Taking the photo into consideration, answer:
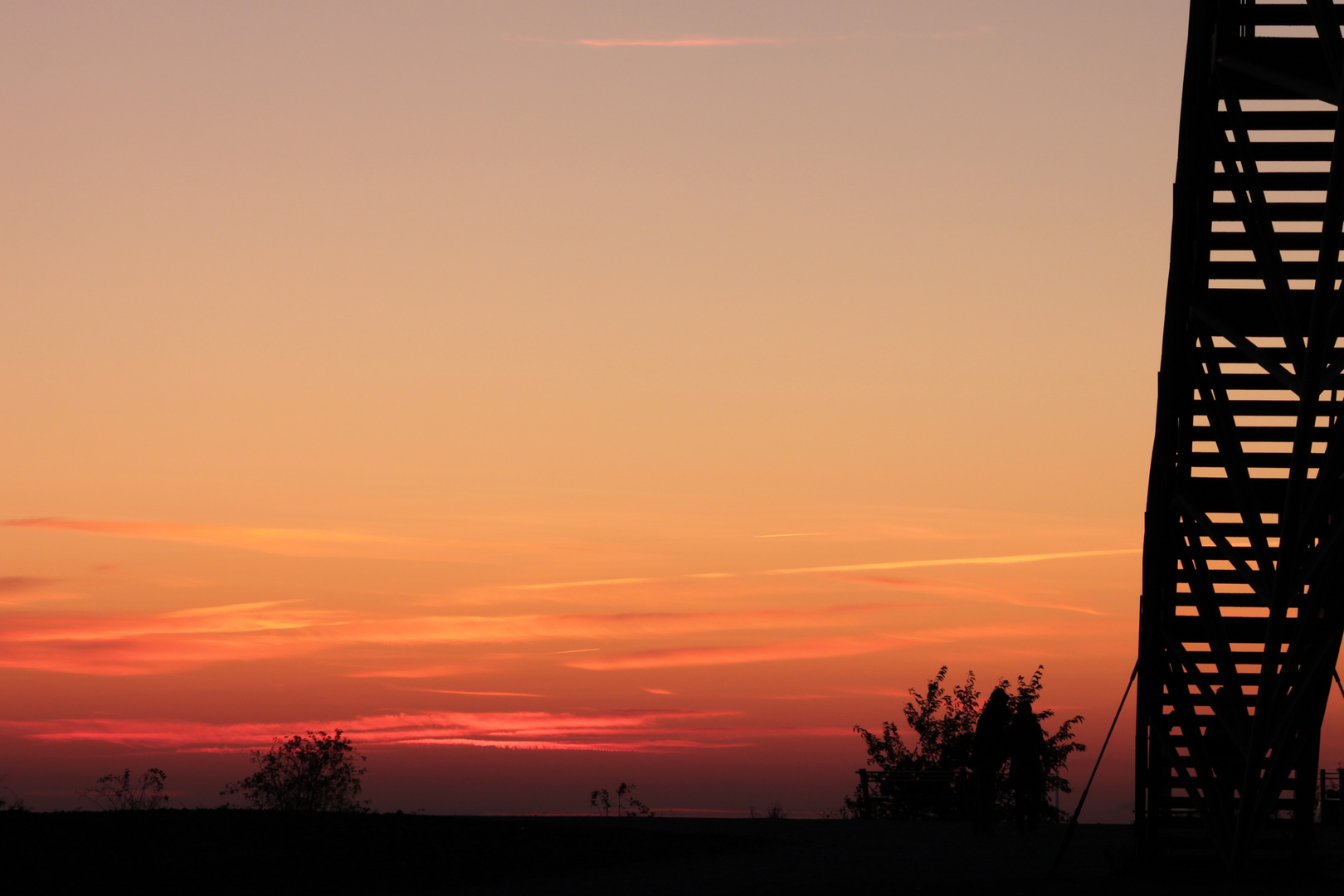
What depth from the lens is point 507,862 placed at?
53.2 ft

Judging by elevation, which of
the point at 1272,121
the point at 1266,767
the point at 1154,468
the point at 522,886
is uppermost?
the point at 1272,121

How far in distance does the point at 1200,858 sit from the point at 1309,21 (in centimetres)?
905

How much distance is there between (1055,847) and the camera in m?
19.3

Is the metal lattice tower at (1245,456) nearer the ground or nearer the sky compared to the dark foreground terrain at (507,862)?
nearer the sky

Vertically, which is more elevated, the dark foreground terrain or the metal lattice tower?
the metal lattice tower

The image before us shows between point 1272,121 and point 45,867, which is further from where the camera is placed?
point 45,867

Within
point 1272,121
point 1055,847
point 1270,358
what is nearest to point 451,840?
point 1055,847

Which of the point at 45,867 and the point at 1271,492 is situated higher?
the point at 1271,492

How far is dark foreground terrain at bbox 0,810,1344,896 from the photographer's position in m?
14.3

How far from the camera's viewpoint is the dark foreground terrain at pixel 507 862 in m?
14.3

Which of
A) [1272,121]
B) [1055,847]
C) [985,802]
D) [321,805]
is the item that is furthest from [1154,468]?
[321,805]

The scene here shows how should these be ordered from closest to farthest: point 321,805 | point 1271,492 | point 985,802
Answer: point 1271,492 → point 985,802 → point 321,805

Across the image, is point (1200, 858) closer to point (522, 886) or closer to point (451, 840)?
point (522, 886)

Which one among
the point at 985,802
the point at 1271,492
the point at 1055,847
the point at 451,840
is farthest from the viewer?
the point at 985,802
